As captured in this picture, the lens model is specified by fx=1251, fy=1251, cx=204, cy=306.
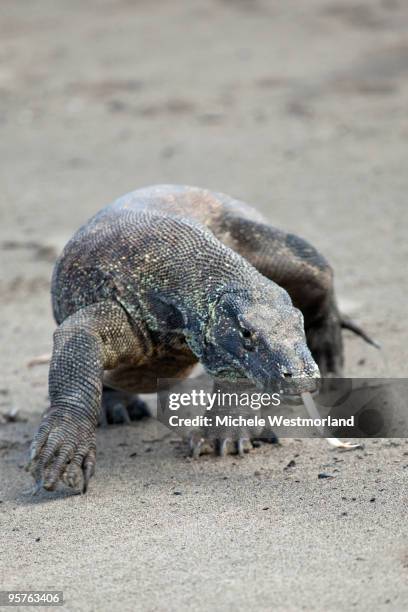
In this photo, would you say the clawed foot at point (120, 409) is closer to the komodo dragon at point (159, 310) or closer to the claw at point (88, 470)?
the komodo dragon at point (159, 310)

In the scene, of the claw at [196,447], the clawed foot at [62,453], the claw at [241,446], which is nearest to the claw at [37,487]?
the clawed foot at [62,453]

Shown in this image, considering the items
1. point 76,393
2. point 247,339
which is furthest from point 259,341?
point 76,393

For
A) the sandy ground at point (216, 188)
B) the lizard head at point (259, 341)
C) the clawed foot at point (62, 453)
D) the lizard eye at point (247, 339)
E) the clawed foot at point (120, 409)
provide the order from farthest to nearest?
the clawed foot at point (120, 409)
the clawed foot at point (62, 453)
the lizard eye at point (247, 339)
the lizard head at point (259, 341)
the sandy ground at point (216, 188)

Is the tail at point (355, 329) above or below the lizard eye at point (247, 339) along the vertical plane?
below

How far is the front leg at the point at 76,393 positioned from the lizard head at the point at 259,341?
0.41 m

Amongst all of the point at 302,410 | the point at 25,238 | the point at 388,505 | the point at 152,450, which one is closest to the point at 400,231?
the point at 25,238

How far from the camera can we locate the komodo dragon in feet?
14.8

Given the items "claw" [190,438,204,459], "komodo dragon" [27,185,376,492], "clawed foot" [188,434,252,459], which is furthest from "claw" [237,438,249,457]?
"komodo dragon" [27,185,376,492]

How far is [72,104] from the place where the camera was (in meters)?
13.6

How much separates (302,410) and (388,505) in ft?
4.67

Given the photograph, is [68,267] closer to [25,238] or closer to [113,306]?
[113,306]

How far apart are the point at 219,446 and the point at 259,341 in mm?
848

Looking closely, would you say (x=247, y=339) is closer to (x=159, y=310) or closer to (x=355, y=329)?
(x=159, y=310)

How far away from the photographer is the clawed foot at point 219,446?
201 inches
